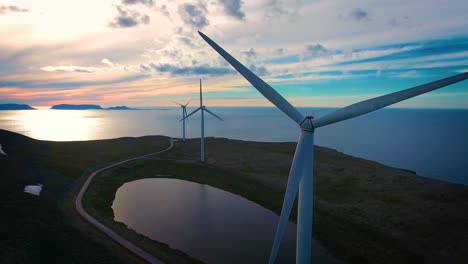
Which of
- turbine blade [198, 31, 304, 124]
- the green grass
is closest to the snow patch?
the green grass

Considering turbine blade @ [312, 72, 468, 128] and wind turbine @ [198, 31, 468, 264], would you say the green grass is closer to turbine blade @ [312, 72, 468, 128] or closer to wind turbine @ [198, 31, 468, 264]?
wind turbine @ [198, 31, 468, 264]

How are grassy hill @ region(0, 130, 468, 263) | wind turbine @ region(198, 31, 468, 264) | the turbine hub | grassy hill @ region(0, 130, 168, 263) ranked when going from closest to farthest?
wind turbine @ region(198, 31, 468, 264), the turbine hub, grassy hill @ region(0, 130, 168, 263), grassy hill @ region(0, 130, 468, 263)

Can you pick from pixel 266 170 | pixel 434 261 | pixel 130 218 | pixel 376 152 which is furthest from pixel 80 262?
pixel 376 152

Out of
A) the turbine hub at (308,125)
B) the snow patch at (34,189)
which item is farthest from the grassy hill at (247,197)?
the turbine hub at (308,125)

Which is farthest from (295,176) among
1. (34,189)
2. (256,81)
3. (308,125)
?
(34,189)

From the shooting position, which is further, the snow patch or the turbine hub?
the snow patch

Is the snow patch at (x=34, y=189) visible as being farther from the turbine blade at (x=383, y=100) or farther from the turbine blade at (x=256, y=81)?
the turbine blade at (x=383, y=100)
